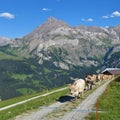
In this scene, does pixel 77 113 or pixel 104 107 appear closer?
pixel 77 113

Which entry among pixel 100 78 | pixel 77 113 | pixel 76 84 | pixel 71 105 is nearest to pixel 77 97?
pixel 76 84

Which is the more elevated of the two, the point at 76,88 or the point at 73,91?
the point at 76,88

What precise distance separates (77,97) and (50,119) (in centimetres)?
1894

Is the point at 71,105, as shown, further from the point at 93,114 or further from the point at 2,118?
the point at 2,118

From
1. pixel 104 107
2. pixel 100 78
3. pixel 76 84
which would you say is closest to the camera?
pixel 104 107

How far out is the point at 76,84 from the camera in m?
48.9

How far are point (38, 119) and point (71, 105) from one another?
36.1 feet

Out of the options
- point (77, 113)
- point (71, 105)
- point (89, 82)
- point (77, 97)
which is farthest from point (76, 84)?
point (89, 82)

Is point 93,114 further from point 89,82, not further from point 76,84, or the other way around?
point 89,82

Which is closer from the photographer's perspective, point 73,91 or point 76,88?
point 73,91

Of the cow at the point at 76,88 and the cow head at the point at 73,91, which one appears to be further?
the cow at the point at 76,88

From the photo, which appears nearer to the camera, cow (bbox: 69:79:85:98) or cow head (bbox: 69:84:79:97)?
cow head (bbox: 69:84:79:97)

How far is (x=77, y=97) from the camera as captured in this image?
50062mm

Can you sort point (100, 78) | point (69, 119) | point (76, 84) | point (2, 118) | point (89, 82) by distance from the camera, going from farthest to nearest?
point (100, 78) < point (89, 82) < point (76, 84) < point (2, 118) < point (69, 119)
